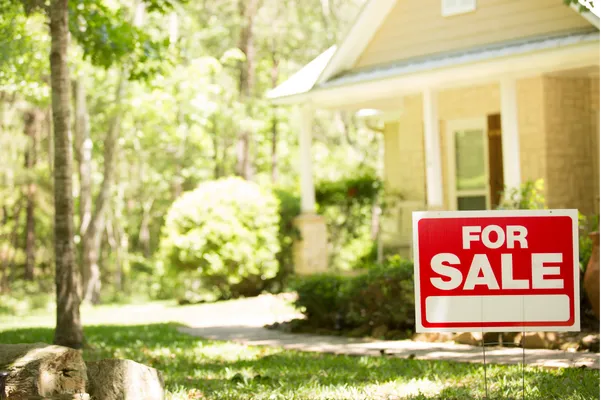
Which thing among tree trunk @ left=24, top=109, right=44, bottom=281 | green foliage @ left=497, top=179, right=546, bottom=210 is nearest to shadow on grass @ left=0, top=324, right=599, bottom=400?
green foliage @ left=497, top=179, right=546, bottom=210

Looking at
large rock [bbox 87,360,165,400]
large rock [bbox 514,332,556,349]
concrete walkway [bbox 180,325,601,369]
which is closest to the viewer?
large rock [bbox 87,360,165,400]

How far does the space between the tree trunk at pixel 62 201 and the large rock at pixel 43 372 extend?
416 cm

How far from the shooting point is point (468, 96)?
1576 cm

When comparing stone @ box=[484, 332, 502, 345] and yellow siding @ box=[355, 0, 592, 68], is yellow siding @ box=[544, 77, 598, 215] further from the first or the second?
stone @ box=[484, 332, 502, 345]

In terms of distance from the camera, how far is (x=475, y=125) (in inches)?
623

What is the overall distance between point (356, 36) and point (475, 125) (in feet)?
9.24

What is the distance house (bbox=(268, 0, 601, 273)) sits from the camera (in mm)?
12769

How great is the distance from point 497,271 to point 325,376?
2.74 meters

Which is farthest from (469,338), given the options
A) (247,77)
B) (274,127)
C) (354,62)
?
(274,127)

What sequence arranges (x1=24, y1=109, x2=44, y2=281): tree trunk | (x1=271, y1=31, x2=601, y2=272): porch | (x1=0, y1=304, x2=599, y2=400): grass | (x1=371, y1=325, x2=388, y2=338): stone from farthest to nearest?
(x1=24, y1=109, x2=44, y2=281): tree trunk
(x1=271, y1=31, x2=601, y2=272): porch
(x1=371, y1=325, x2=388, y2=338): stone
(x1=0, y1=304, x2=599, y2=400): grass

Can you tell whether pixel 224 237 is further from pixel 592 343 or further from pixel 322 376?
pixel 322 376

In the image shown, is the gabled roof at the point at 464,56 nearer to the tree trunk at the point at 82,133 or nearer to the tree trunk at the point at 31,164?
the tree trunk at the point at 82,133

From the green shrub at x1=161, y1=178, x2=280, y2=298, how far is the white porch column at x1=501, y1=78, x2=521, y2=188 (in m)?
7.10

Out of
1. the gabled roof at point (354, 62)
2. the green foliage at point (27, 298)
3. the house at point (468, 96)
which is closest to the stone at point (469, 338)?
the house at point (468, 96)
